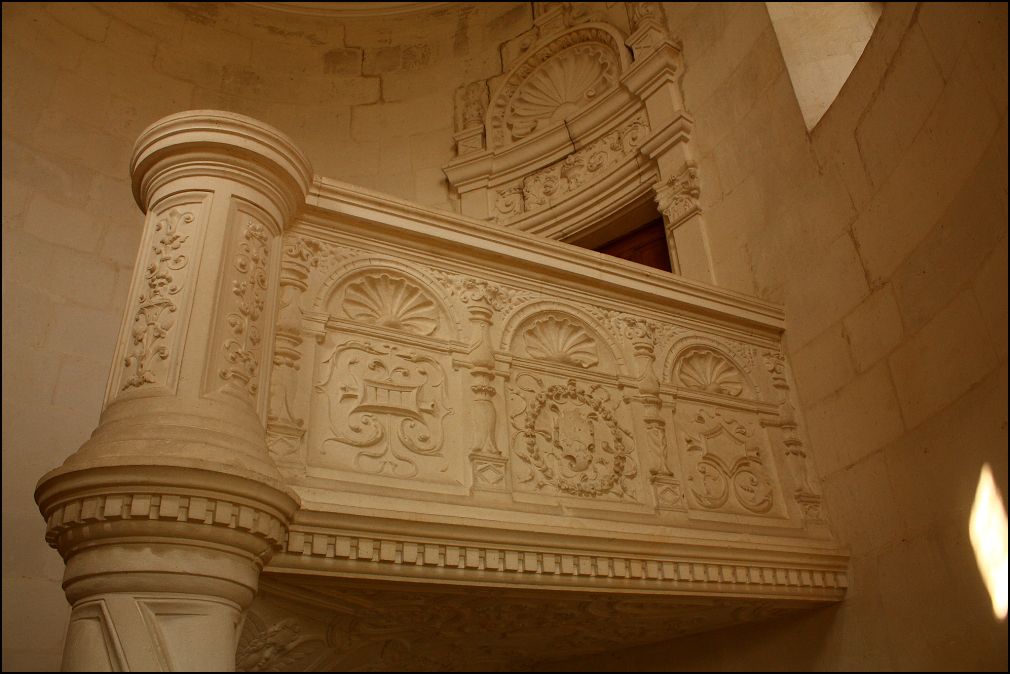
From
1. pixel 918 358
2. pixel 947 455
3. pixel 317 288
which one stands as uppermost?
pixel 317 288

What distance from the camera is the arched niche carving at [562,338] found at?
3658 millimetres

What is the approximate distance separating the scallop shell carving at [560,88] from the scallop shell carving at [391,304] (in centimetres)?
388

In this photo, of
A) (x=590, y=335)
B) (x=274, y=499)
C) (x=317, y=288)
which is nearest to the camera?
(x=274, y=499)

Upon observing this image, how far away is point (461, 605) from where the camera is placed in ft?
10.2

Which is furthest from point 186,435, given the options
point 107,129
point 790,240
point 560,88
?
point 560,88

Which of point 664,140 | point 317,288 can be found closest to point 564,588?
point 317,288

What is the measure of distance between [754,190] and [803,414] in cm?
152

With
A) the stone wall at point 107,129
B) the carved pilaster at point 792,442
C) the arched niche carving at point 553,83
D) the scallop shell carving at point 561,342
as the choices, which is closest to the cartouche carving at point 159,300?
the scallop shell carving at point 561,342

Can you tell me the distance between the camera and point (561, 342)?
3781 mm

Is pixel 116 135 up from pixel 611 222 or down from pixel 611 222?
up

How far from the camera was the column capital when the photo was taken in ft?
9.76

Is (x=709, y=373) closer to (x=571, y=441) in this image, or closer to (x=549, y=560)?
(x=571, y=441)

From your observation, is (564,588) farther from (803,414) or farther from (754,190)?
(754,190)

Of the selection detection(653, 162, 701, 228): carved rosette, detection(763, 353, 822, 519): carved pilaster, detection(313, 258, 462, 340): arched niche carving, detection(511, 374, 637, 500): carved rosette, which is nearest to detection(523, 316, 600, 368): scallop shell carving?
detection(511, 374, 637, 500): carved rosette
